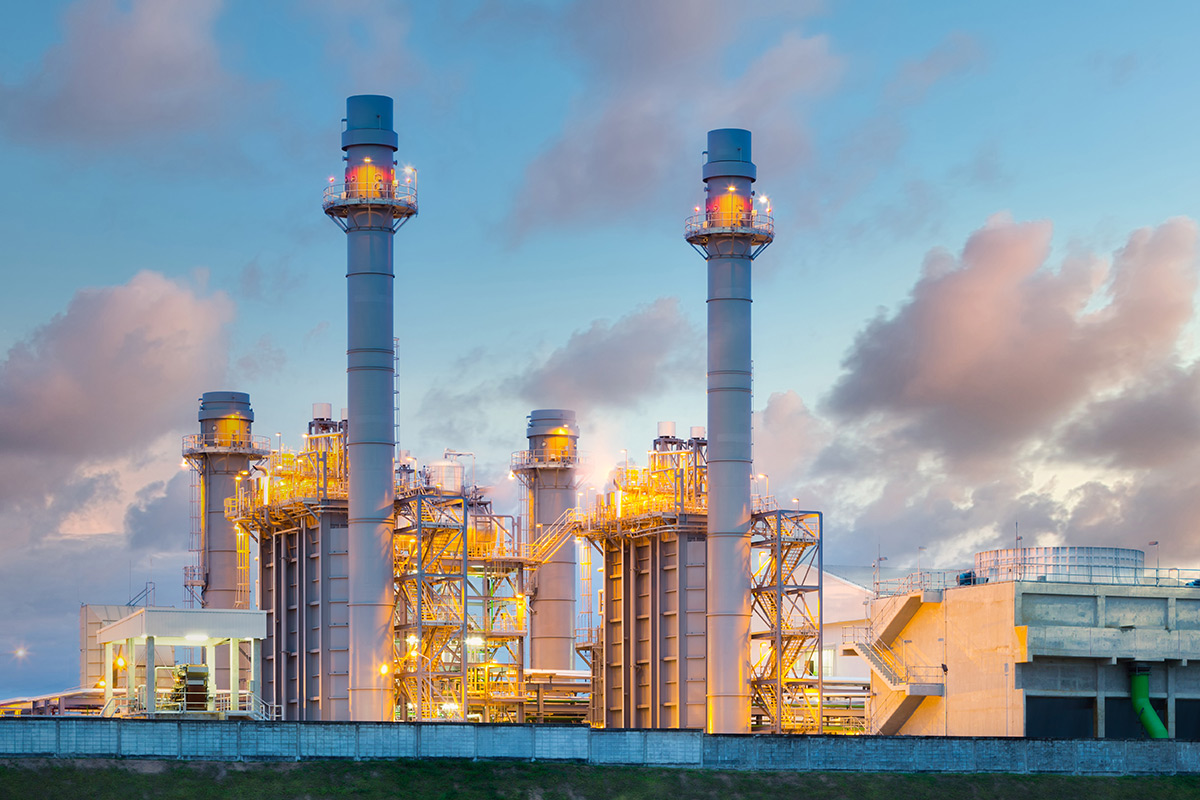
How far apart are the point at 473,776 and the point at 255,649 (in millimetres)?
14278

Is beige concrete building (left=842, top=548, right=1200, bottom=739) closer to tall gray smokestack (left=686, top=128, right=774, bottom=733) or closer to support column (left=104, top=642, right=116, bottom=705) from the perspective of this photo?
tall gray smokestack (left=686, top=128, right=774, bottom=733)

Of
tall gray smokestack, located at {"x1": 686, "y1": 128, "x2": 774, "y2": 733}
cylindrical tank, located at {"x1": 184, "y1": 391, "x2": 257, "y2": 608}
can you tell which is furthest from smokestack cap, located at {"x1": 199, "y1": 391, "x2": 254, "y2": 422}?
tall gray smokestack, located at {"x1": 686, "y1": 128, "x2": 774, "y2": 733}

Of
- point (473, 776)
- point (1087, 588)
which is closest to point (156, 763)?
point (473, 776)

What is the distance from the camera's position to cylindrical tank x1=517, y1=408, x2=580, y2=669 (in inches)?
3939

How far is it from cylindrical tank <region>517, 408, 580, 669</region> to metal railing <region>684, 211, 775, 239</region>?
23.3 meters

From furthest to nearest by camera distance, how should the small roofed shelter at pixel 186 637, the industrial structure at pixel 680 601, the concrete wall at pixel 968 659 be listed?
the industrial structure at pixel 680 601
the concrete wall at pixel 968 659
the small roofed shelter at pixel 186 637

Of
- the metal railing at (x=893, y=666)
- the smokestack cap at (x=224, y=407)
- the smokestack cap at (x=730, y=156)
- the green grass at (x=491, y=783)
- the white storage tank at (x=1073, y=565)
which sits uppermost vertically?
the smokestack cap at (x=730, y=156)

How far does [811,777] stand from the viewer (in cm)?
6025

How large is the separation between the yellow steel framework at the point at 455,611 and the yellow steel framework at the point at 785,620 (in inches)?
450

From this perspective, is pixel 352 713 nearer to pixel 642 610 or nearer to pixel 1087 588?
pixel 642 610

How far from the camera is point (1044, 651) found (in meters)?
73.3

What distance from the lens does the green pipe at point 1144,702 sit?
75.4 meters

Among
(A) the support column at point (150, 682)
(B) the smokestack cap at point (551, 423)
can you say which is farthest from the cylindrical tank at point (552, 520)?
(A) the support column at point (150, 682)

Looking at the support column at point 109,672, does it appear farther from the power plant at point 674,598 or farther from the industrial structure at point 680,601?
the industrial structure at point 680,601
